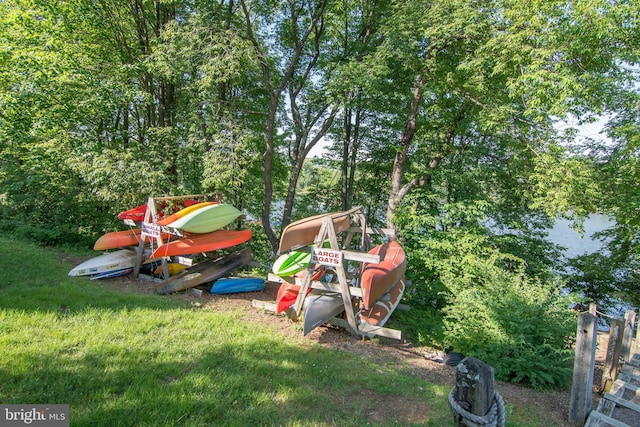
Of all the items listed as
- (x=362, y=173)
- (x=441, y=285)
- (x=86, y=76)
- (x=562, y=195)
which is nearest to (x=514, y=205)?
(x=562, y=195)

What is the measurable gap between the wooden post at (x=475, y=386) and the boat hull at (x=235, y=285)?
18.4ft

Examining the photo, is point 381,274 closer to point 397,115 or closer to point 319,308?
point 319,308

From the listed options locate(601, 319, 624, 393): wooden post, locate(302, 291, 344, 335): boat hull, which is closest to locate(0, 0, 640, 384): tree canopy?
locate(601, 319, 624, 393): wooden post

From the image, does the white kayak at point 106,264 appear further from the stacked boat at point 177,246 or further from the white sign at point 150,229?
the white sign at point 150,229

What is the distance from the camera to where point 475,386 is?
1170mm

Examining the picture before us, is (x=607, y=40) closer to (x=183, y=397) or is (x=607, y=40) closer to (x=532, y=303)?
(x=532, y=303)

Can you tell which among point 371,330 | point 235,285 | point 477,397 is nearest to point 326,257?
point 371,330

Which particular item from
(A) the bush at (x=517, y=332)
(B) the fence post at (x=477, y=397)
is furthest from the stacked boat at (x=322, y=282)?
(B) the fence post at (x=477, y=397)

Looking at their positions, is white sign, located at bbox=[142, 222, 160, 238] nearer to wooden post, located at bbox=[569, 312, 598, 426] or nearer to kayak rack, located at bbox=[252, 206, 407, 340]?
kayak rack, located at bbox=[252, 206, 407, 340]

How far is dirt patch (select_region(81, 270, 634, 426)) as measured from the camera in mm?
2973

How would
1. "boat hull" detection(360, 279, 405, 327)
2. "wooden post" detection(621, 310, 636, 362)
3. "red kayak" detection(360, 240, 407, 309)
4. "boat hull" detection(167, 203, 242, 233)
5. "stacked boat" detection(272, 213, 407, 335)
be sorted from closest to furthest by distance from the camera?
"wooden post" detection(621, 310, 636, 362), "stacked boat" detection(272, 213, 407, 335), "red kayak" detection(360, 240, 407, 309), "boat hull" detection(360, 279, 405, 327), "boat hull" detection(167, 203, 242, 233)

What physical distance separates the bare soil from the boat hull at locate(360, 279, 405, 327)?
0.33 metres

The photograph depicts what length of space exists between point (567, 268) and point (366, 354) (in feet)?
27.7
